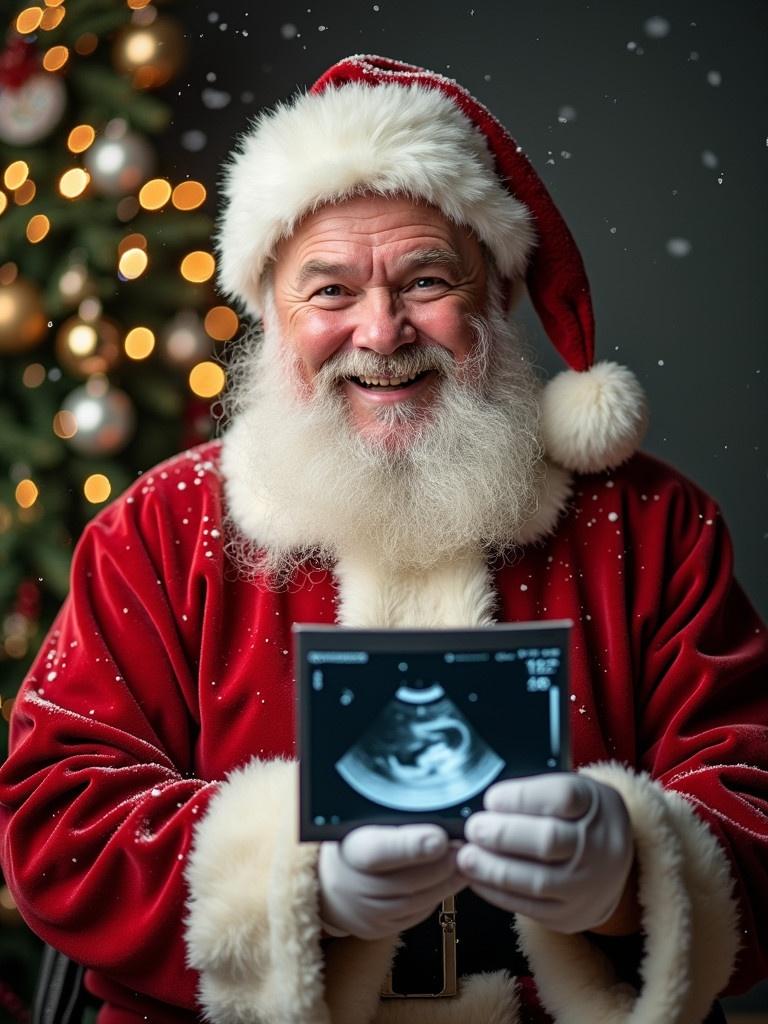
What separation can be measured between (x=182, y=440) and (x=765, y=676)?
1472mm

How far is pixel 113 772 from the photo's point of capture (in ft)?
5.23

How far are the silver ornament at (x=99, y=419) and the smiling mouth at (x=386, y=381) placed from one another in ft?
2.87

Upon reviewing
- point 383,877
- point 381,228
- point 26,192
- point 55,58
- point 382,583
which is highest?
point 55,58

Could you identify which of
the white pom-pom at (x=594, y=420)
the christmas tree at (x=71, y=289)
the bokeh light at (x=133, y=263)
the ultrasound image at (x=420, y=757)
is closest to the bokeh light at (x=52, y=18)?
the christmas tree at (x=71, y=289)

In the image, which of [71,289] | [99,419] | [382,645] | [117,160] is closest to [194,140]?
[117,160]

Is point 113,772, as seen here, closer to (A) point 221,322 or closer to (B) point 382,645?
(B) point 382,645

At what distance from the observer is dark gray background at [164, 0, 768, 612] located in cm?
263

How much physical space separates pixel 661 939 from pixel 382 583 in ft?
2.17

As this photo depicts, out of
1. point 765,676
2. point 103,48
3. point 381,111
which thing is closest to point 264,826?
point 765,676

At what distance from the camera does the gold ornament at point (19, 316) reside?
8.18 ft

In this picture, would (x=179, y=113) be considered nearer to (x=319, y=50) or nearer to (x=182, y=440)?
(x=319, y=50)

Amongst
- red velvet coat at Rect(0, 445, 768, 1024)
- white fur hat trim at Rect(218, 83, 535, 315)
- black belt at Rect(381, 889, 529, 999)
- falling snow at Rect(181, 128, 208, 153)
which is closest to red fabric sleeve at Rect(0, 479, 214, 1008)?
red velvet coat at Rect(0, 445, 768, 1024)

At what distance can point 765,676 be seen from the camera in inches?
73.0

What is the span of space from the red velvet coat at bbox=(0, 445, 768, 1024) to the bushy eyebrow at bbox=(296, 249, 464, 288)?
39cm
